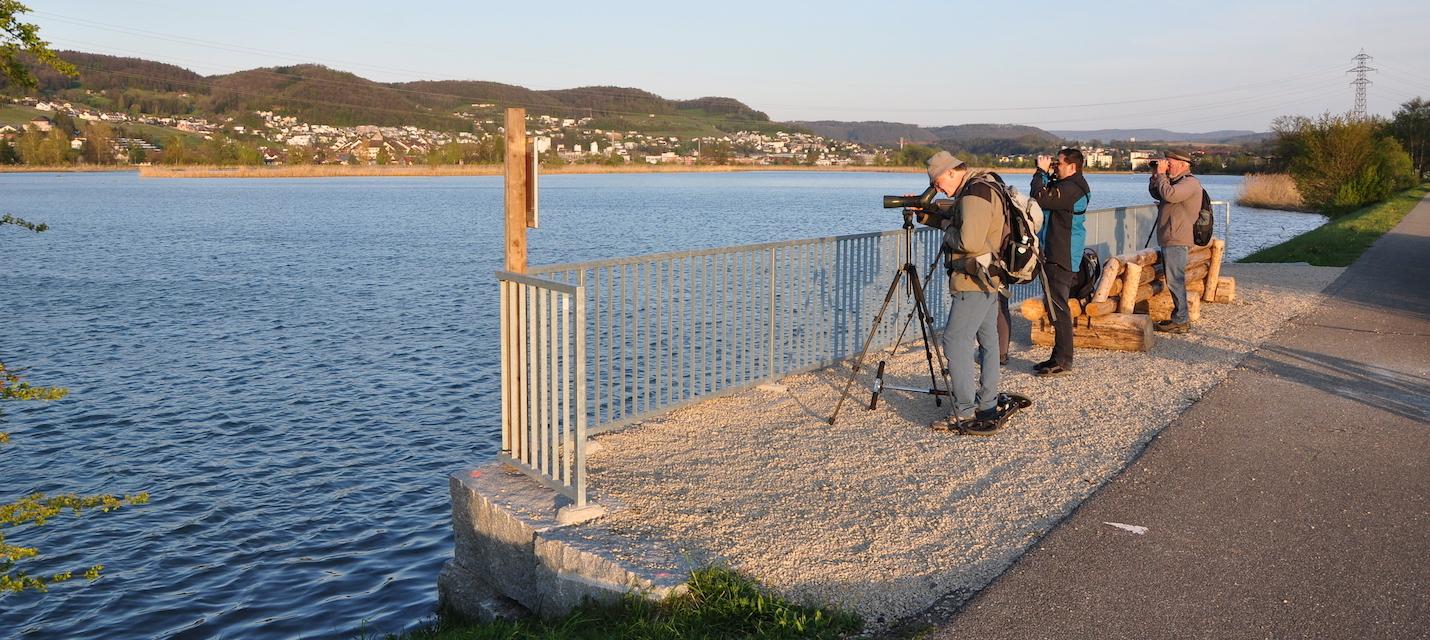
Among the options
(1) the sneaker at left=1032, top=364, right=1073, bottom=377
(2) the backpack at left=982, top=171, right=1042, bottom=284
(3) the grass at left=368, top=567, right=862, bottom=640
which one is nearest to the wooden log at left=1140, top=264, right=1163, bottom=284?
(1) the sneaker at left=1032, top=364, right=1073, bottom=377

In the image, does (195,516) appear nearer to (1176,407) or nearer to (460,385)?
(460,385)

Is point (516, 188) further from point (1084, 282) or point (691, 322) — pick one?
point (1084, 282)

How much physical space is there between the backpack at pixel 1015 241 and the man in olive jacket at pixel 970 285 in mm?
63

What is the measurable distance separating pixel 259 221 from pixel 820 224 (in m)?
27.1

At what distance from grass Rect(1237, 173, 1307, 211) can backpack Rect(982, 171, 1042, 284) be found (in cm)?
4873

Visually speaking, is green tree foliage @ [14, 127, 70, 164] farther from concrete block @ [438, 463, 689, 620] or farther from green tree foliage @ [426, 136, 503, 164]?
concrete block @ [438, 463, 689, 620]

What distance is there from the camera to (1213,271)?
14.0 m

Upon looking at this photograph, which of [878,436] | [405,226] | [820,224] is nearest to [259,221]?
[405,226]

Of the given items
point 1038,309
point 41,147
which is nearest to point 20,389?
point 1038,309

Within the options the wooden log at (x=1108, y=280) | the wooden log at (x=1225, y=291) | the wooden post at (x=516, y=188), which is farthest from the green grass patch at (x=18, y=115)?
the wooden post at (x=516, y=188)

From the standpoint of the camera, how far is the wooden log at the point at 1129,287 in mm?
11655

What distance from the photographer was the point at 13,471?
1199 centimetres

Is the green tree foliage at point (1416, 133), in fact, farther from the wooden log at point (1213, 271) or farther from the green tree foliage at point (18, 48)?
the green tree foliage at point (18, 48)

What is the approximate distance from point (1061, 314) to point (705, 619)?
18.8 feet
